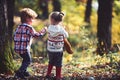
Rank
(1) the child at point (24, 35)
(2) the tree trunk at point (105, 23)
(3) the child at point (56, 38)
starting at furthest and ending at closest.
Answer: (2) the tree trunk at point (105, 23) → (1) the child at point (24, 35) → (3) the child at point (56, 38)

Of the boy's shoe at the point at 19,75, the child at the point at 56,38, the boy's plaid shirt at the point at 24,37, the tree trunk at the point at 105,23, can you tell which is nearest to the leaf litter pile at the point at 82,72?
the boy's shoe at the point at 19,75

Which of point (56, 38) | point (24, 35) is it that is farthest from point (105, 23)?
point (24, 35)

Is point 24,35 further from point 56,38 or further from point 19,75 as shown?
point 19,75

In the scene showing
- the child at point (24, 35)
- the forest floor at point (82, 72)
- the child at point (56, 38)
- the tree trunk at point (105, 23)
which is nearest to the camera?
the child at point (56, 38)

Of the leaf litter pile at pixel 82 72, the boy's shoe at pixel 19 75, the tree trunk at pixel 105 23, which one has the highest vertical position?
the tree trunk at pixel 105 23

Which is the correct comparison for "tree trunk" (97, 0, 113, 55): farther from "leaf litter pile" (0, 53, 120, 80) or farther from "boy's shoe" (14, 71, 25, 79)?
"boy's shoe" (14, 71, 25, 79)

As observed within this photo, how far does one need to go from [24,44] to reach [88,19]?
25944 mm

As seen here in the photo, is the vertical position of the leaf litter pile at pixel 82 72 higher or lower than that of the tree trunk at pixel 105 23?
lower

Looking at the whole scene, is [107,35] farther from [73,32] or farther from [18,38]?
[73,32]

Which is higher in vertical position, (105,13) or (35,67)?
(105,13)

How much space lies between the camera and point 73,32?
3117cm

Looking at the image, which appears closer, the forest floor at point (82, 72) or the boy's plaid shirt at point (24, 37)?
the boy's plaid shirt at point (24, 37)

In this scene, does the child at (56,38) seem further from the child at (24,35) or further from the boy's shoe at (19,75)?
the boy's shoe at (19,75)

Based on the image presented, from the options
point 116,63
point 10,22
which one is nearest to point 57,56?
point 116,63
